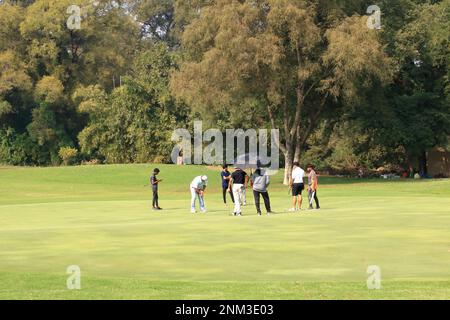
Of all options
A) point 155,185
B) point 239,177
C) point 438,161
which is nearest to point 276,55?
point 155,185

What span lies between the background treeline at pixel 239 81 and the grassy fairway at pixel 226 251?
20.9 m

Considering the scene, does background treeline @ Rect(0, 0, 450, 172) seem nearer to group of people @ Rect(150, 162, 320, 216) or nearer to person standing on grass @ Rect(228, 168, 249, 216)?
group of people @ Rect(150, 162, 320, 216)

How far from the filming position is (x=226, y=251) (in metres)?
21.9

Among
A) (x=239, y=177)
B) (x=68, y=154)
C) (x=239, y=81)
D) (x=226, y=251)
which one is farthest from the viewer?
(x=68, y=154)

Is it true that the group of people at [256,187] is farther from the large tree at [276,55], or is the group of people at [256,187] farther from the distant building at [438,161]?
the distant building at [438,161]

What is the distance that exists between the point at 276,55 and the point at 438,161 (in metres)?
23.9

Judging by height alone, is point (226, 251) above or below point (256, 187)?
below

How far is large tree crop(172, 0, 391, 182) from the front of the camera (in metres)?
59.6

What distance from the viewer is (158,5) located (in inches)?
5212

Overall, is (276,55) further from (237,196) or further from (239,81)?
(237,196)

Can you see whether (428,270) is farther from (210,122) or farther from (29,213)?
(210,122)

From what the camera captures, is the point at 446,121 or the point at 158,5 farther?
the point at 158,5
